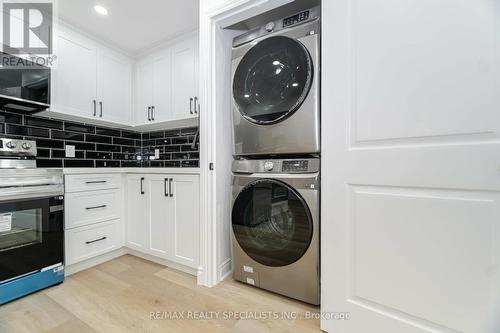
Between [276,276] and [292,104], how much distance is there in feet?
3.62

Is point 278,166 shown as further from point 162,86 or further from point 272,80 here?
point 162,86

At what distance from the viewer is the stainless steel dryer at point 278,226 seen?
1.28m

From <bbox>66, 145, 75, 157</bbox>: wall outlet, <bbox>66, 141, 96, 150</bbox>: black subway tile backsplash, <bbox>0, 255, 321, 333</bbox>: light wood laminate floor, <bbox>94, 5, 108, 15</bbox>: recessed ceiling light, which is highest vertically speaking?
<bbox>94, 5, 108, 15</bbox>: recessed ceiling light

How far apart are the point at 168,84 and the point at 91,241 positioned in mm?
1651

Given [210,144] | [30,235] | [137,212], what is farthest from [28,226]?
[210,144]

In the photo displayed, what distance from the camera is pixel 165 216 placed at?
186 centimetres

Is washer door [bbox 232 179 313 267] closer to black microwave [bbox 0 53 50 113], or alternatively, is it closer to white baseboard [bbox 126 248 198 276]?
white baseboard [bbox 126 248 198 276]

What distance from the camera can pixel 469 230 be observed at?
84cm

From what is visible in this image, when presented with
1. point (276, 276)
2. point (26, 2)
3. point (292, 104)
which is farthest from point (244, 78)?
point (26, 2)

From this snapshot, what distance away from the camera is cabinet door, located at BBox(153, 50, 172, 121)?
89.8 inches

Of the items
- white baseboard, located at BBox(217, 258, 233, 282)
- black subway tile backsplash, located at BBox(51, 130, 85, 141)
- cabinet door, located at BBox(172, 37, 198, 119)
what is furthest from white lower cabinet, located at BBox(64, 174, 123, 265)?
white baseboard, located at BBox(217, 258, 233, 282)

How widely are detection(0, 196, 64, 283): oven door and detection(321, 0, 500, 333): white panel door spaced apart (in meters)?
1.90

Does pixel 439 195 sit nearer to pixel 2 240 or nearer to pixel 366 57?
pixel 366 57

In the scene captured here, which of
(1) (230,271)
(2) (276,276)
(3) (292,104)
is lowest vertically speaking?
(1) (230,271)
